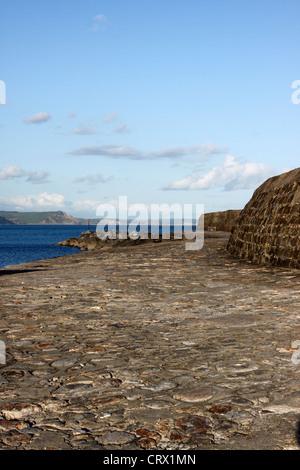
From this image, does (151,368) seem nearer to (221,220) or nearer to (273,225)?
(273,225)

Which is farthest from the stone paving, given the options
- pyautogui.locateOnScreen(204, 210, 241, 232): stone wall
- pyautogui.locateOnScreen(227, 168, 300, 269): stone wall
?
pyautogui.locateOnScreen(204, 210, 241, 232): stone wall

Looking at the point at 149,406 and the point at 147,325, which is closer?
the point at 149,406

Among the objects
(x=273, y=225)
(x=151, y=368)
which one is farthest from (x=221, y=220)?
(x=151, y=368)

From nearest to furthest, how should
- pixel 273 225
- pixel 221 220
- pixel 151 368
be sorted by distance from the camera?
pixel 151 368 → pixel 273 225 → pixel 221 220

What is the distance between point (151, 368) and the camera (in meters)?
3.38

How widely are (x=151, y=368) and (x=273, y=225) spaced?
21.3 ft

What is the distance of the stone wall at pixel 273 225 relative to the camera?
339 inches

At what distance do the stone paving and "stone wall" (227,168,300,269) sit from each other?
6.17ft

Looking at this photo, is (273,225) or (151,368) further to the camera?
(273,225)

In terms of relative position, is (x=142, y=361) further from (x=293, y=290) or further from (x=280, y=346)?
(x=293, y=290)

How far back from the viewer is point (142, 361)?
354cm

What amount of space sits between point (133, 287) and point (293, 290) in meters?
2.22

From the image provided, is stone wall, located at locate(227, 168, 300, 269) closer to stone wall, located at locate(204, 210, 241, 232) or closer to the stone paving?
the stone paving
